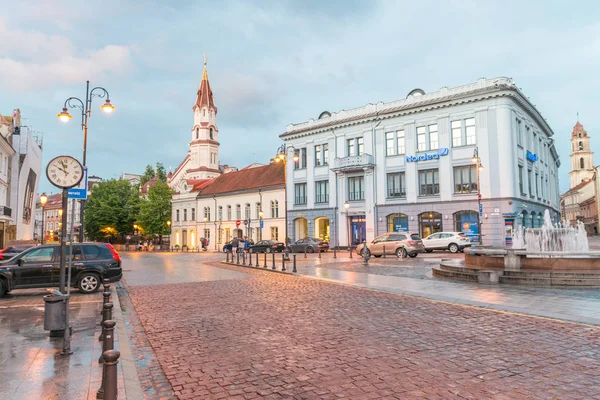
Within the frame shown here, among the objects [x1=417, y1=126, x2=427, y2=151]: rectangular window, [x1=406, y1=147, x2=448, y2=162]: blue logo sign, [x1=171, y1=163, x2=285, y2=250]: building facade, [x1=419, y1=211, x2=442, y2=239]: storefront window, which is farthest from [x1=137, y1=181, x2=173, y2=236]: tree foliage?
[x1=419, y1=211, x2=442, y2=239]: storefront window

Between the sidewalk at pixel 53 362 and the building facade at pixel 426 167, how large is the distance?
3288 cm

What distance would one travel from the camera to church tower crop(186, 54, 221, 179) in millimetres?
76875

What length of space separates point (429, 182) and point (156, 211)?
150ft

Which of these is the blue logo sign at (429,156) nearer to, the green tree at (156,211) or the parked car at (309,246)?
the parked car at (309,246)

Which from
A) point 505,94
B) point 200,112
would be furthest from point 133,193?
point 505,94

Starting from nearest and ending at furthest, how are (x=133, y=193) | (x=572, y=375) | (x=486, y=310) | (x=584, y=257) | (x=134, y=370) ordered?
(x=572, y=375)
(x=134, y=370)
(x=486, y=310)
(x=584, y=257)
(x=133, y=193)

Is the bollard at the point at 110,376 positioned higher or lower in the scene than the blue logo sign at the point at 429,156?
lower

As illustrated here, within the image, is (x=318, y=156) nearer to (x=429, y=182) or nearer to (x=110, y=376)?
(x=429, y=182)

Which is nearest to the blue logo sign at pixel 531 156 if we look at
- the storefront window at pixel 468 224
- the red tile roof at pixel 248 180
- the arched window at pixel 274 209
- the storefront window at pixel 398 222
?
the storefront window at pixel 468 224

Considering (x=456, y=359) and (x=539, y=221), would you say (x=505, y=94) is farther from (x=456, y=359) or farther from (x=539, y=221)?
(x=456, y=359)

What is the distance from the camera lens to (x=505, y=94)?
35312 millimetres

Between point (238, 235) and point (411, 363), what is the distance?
179 ft

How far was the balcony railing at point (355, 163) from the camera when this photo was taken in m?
43.1

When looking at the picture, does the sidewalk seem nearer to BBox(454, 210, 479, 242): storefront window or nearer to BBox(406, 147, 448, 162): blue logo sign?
BBox(454, 210, 479, 242): storefront window
